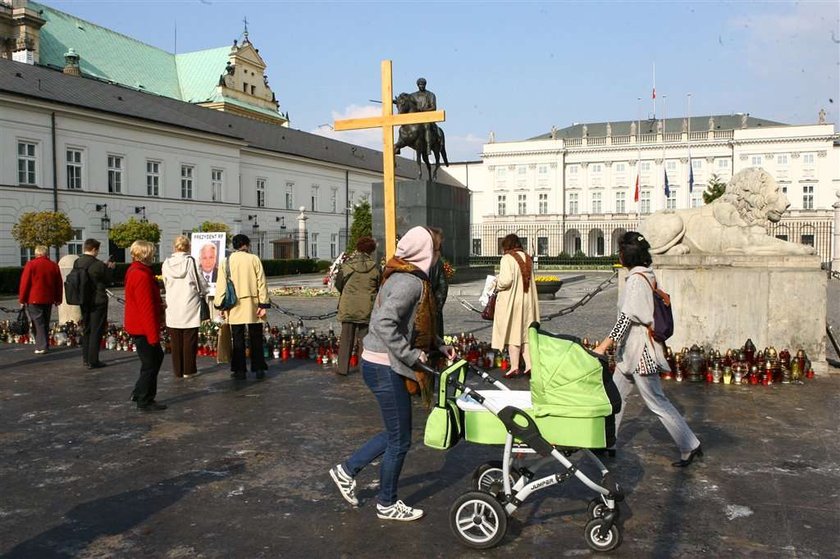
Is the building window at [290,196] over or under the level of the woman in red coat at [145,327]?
over

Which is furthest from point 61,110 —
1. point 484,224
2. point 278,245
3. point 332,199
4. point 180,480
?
point 484,224

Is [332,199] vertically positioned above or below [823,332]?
above

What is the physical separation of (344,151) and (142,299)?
62.6 meters

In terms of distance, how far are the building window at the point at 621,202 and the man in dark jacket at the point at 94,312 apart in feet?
248

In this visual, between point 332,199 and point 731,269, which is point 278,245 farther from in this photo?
point 731,269

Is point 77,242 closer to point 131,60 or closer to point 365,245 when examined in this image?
point 131,60

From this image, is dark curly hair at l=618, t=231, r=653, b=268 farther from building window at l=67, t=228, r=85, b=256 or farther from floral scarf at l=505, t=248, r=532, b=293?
building window at l=67, t=228, r=85, b=256

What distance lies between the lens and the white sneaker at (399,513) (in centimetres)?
445

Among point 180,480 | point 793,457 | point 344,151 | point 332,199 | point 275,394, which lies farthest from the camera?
point 344,151

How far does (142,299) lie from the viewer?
7727 mm

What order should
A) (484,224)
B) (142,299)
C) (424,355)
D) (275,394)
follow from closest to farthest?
(424,355) → (142,299) → (275,394) → (484,224)

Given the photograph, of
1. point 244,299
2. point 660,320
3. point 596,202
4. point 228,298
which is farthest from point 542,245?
point 660,320

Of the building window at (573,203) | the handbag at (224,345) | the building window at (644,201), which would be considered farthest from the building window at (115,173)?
the building window at (644,201)

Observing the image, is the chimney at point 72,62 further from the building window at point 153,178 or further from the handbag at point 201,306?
the handbag at point 201,306
